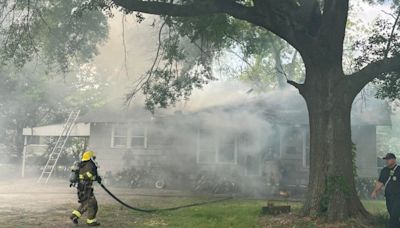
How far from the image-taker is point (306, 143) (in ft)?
63.0

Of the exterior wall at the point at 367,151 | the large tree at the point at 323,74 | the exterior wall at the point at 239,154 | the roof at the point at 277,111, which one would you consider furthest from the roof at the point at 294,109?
the large tree at the point at 323,74

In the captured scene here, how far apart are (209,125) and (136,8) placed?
34.1ft

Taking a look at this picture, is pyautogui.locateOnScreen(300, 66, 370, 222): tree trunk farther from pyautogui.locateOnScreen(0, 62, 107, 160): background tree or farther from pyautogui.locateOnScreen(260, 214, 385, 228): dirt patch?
pyautogui.locateOnScreen(0, 62, 107, 160): background tree

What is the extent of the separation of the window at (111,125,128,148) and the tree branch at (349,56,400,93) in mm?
13442

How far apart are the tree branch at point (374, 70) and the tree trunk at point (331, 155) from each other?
0.98 ft

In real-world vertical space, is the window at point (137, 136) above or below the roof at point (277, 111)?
below

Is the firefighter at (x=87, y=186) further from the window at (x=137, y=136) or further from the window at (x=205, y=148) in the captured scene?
the window at (x=137, y=136)

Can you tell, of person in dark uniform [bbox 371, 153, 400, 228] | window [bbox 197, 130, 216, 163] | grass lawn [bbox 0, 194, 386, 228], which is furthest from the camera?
window [bbox 197, 130, 216, 163]

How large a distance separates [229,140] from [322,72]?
1030 cm

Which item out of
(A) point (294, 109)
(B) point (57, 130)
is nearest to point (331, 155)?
(A) point (294, 109)

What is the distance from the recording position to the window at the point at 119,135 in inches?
843

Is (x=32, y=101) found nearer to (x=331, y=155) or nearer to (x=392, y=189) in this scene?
(x=331, y=155)

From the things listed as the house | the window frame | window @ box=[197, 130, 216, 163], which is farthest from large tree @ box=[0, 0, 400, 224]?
window @ box=[197, 130, 216, 163]

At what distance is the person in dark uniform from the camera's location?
847 cm
